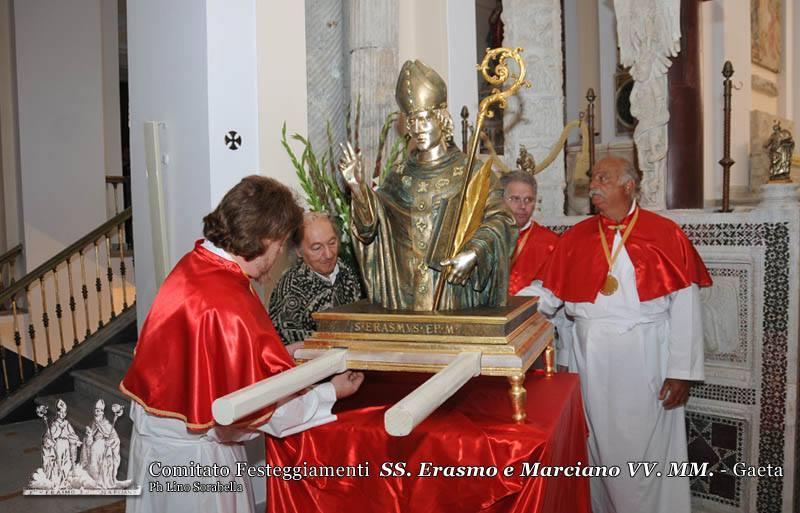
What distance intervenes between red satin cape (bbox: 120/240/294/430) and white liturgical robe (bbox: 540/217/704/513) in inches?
89.2

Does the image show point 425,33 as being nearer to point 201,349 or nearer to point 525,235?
point 525,235

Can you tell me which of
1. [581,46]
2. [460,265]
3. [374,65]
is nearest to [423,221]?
[460,265]

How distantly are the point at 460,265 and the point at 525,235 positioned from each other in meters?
2.04

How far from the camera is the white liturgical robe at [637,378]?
12.2 ft

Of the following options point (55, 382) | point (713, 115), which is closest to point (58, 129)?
point (55, 382)

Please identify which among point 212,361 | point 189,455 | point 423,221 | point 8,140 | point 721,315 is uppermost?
point 8,140

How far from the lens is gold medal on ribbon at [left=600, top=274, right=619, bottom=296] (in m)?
3.81

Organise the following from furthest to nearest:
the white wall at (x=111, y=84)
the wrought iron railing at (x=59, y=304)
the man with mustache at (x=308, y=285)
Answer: the white wall at (x=111, y=84) → the wrought iron railing at (x=59, y=304) → the man with mustache at (x=308, y=285)

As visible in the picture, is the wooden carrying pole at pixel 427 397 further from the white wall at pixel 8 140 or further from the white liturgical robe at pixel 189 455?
the white wall at pixel 8 140

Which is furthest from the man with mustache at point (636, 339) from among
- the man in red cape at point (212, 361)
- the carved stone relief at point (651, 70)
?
the man in red cape at point (212, 361)

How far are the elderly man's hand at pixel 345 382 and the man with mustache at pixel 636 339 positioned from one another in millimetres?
1898

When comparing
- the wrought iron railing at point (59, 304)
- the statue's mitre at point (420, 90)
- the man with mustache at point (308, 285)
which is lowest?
the wrought iron railing at point (59, 304)

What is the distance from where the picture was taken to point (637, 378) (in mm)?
3729

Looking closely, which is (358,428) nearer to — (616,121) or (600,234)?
(600,234)
